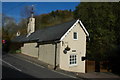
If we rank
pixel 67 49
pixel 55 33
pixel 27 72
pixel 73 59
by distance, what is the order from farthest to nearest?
pixel 55 33 → pixel 73 59 → pixel 67 49 → pixel 27 72

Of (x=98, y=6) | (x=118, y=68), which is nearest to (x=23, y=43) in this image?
(x=98, y=6)

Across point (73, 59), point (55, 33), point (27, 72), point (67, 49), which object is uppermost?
point (55, 33)

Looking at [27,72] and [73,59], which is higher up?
[73,59]

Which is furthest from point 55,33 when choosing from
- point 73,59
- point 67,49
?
point 73,59

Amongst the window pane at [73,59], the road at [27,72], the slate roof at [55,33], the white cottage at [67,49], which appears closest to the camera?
the road at [27,72]

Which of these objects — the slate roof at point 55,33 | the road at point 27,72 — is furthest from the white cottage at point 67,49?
the road at point 27,72

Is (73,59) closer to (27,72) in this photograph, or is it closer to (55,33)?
(55,33)

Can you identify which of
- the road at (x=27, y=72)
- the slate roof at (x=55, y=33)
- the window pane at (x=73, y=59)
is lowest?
the road at (x=27, y=72)

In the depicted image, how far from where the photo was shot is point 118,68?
76.3ft

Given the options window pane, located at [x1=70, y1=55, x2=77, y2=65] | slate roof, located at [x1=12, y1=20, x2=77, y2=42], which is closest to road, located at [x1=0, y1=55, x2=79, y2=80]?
window pane, located at [x1=70, y1=55, x2=77, y2=65]

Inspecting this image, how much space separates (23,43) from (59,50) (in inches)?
570

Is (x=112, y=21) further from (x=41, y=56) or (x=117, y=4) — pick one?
(x=41, y=56)

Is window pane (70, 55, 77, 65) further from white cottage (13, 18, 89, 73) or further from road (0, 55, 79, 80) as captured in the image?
road (0, 55, 79, 80)

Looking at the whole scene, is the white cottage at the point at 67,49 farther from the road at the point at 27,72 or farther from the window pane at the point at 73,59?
the road at the point at 27,72
